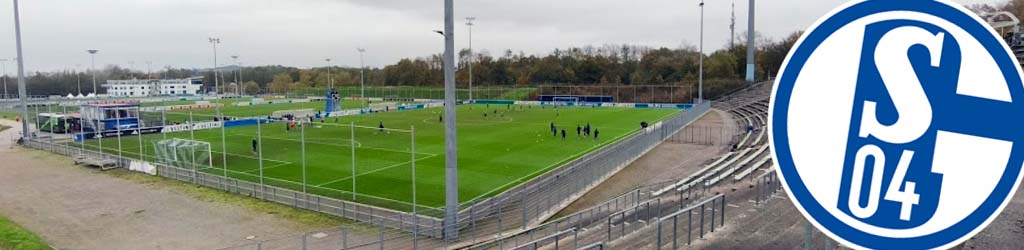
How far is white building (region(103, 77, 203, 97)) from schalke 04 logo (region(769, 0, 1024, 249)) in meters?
132

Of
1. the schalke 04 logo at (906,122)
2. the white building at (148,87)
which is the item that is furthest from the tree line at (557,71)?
the schalke 04 logo at (906,122)

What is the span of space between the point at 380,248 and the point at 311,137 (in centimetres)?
3082

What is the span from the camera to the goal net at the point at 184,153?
99.3ft

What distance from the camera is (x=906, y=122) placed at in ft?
5.95

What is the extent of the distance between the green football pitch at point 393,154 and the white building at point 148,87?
85137 mm

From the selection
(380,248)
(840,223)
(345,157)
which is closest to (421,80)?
(345,157)

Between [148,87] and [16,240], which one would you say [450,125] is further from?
[148,87]

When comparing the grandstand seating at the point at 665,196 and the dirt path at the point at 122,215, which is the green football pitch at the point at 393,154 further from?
the grandstand seating at the point at 665,196

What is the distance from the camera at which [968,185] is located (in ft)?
5.92

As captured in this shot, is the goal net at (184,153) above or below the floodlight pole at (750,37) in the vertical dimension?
below

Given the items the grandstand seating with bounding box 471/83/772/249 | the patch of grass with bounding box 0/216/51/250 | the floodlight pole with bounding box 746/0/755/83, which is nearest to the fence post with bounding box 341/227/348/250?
the grandstand seating with bounding box 471/83/772/249

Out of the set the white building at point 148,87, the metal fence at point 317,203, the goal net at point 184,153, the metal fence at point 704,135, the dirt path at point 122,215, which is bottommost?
the dirt path at point 122,215

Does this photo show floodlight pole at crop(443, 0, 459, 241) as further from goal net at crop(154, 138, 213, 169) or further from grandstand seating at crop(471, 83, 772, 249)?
goal net at crop(154, 138, 213, 169)

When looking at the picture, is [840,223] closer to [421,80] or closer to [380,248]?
[380,248]
